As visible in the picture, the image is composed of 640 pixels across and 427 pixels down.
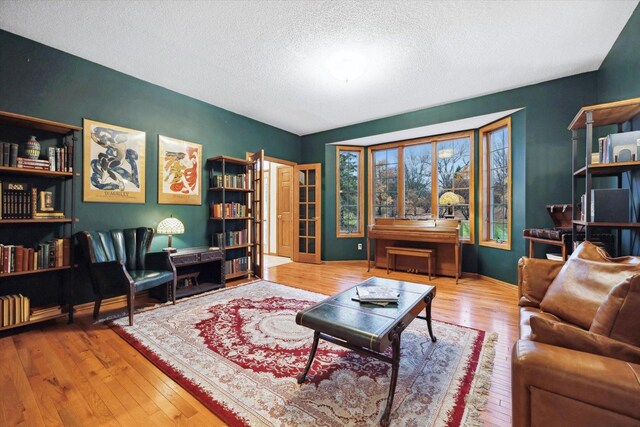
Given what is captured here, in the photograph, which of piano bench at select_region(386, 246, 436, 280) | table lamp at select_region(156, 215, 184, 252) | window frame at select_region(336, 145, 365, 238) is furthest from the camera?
window frame at select_region(336, 145, 365, 238)

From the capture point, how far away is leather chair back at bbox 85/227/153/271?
9.52ft

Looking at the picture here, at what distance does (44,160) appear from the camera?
2656 millimetres

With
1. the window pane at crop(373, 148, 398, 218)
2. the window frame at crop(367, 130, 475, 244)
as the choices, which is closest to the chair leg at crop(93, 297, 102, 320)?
the window frame at crop(367, 130, 475, 244)

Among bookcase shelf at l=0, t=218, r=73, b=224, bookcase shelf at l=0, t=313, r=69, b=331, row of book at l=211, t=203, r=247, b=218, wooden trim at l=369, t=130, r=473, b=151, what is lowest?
bookcase shelf at l=0, t=313, r=69, b=331

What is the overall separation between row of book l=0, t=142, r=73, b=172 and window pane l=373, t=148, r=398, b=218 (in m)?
4.83

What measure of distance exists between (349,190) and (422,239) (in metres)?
2.00

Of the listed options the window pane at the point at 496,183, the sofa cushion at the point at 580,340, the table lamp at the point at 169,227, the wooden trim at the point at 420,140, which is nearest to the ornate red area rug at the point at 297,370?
the sofa cushion at the point at 580,340

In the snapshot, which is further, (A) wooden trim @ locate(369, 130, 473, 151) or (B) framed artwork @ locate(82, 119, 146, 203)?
(A) wooden trim @ locate(369, 130, 473, 151)

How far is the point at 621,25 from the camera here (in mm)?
2502

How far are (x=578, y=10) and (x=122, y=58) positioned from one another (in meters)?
4.55

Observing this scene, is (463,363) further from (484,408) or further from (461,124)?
(461,124)

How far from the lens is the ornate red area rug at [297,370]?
1482 millimetres

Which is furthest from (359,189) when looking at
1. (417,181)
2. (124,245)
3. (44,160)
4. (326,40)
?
(44,160)

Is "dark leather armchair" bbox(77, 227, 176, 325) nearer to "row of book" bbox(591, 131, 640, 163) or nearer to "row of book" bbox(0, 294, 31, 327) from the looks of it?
"row of book" bbox(0, 294, 31, 327)
